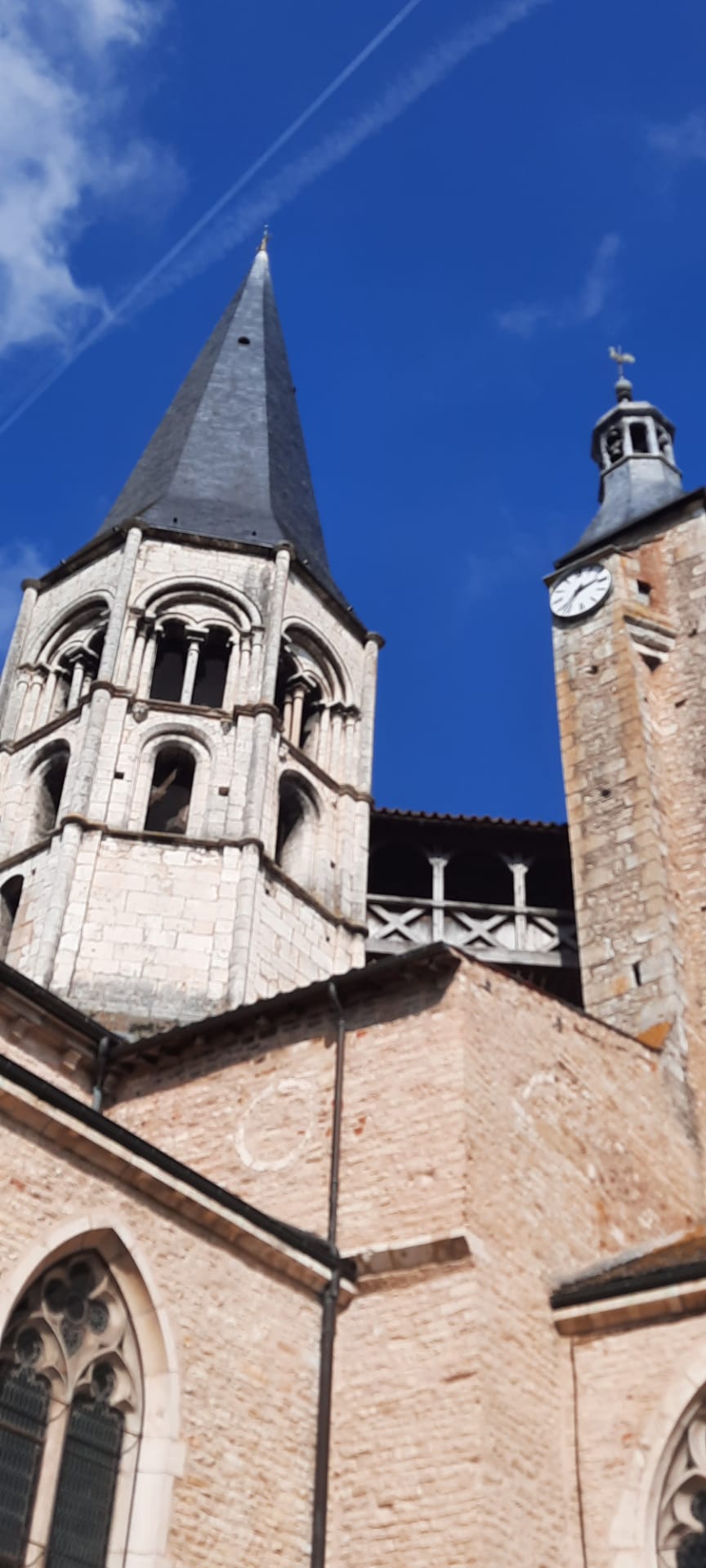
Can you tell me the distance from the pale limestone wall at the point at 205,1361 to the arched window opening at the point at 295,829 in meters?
8.65

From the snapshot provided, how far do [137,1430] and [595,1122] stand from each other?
13.5 feet

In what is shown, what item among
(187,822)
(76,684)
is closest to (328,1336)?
(187,822)

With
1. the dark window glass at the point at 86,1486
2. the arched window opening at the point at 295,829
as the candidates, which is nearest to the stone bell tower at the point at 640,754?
the arched window opening at the point at 295,829

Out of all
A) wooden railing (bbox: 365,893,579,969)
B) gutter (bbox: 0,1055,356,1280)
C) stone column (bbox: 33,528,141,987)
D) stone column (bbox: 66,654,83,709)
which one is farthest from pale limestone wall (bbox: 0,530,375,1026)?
gutter (bbox: 0,1055,356,1280)

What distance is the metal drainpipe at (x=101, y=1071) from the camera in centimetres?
1231

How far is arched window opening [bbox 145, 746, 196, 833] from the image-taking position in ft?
58.6

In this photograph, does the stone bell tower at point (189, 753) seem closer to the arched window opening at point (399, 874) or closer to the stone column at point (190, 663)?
the stone column at point (190, 663)

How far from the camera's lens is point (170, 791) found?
18.8 metres

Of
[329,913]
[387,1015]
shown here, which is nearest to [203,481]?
[329,913]

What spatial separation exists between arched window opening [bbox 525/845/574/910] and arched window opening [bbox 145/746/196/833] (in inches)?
157

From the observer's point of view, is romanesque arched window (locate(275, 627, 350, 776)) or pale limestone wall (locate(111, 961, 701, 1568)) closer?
pale limestone wall (locate(111, 961, 701, 1568))

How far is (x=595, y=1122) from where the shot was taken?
11258 millimetres

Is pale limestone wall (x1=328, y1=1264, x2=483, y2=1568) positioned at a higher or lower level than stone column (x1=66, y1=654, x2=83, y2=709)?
lower

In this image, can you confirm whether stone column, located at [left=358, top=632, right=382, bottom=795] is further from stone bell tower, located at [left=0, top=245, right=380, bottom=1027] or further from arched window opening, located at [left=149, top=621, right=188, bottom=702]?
arched window opening, located at [left=149, top=621, right=188, bottom=702]
